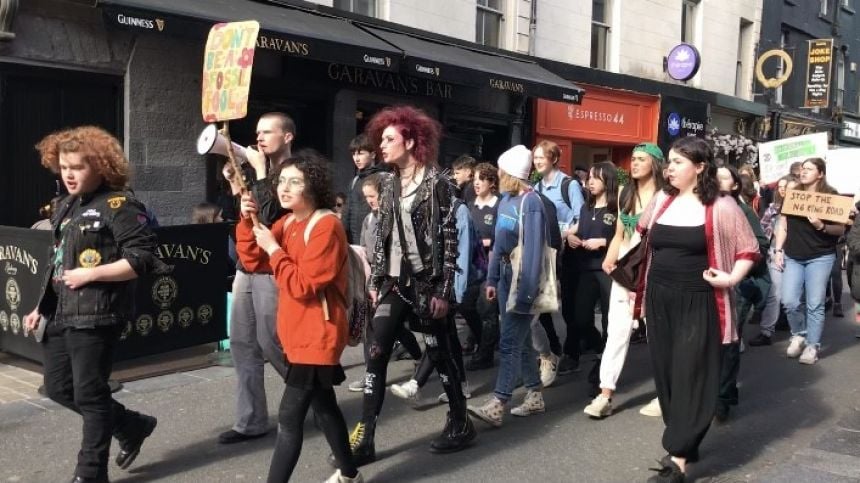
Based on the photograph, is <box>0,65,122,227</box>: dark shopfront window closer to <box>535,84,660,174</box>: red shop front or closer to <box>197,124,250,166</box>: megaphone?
<box>197,124,250,166</box>: megaphone

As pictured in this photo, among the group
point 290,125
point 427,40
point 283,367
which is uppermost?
point 427,40

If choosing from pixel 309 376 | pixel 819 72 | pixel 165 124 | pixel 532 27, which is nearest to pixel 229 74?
pixel 309 376

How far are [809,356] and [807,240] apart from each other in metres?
1.09

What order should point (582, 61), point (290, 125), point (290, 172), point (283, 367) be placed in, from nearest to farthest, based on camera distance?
point (290, 172), point (283, 367), point (290, 125), point (582, 61)

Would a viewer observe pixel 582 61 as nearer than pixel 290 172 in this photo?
No

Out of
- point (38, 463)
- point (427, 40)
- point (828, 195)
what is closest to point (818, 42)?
point (427, 40)

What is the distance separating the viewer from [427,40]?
1238 centimetres

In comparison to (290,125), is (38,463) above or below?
below

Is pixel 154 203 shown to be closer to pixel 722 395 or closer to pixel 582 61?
pixel 722 395

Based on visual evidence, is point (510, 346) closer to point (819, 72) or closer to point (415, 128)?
point (415, 128)

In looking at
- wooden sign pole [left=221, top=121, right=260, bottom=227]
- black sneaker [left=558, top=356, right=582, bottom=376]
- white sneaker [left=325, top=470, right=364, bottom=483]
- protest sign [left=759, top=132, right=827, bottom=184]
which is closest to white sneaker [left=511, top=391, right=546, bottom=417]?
black sneaker [left=558, top=356, right=582, bottom=376]

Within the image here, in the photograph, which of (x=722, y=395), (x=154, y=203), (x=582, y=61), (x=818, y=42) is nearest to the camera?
(x=722, y=395)

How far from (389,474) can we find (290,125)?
2032 millimetres

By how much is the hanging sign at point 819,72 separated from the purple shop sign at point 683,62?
25.8 ft
